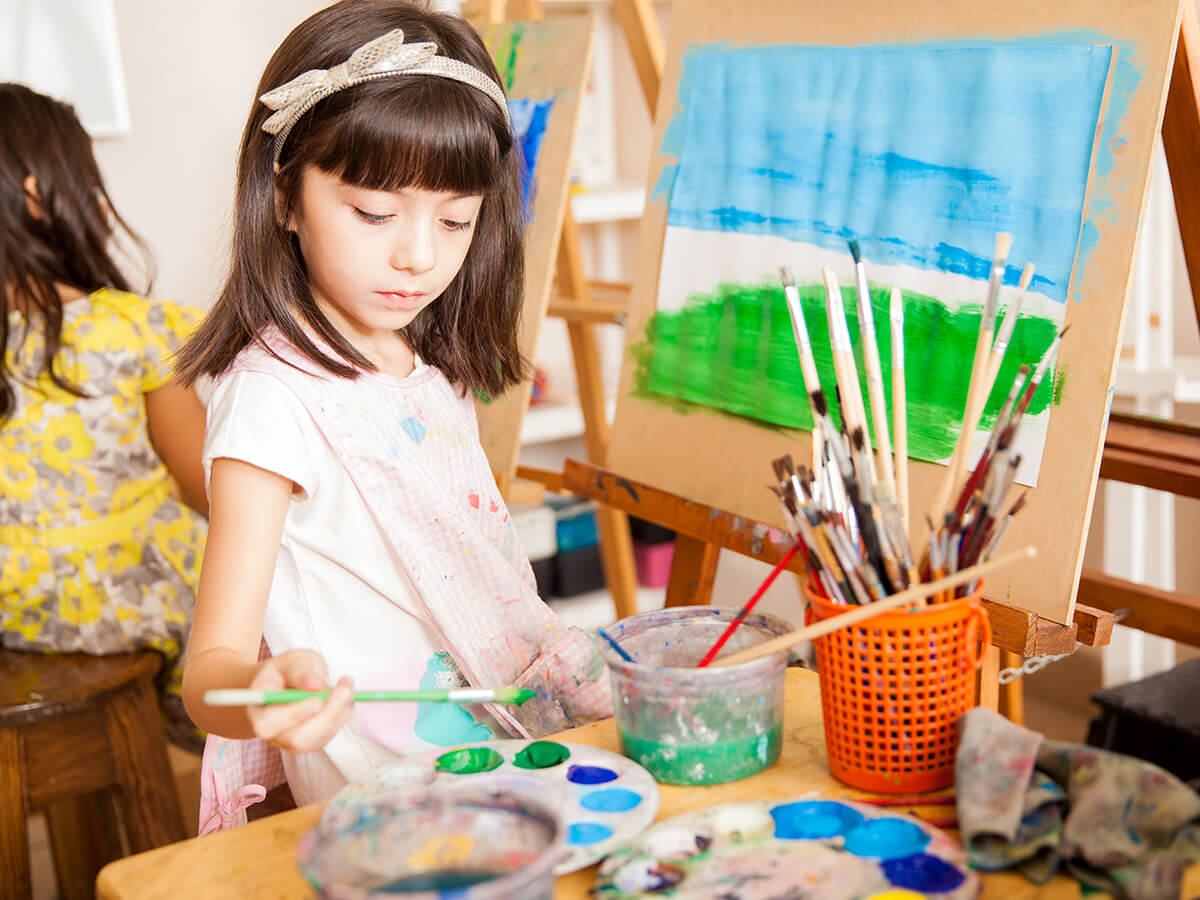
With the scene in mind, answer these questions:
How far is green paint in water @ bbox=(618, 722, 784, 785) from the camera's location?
83cm

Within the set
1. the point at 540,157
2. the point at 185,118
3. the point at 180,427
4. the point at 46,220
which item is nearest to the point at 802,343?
the point at 540,157

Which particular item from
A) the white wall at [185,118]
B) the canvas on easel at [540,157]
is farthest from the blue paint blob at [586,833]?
the white wall at [185,118]

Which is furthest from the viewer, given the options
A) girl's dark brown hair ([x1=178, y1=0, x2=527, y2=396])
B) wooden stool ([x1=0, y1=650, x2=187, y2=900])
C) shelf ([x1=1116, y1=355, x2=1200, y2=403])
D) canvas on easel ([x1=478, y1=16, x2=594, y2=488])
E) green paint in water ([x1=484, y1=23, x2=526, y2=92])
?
shelf ([x1=1116, y1=355, x2=1200, y2=403])

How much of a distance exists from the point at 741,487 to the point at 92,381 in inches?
41.4

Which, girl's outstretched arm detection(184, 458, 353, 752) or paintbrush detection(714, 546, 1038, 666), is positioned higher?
paintbrush detection(714, 546, 1038, 666)

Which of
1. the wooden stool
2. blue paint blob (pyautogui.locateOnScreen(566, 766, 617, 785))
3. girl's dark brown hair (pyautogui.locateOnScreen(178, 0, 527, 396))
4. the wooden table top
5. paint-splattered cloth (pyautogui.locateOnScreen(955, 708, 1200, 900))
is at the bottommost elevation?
the wooden stool

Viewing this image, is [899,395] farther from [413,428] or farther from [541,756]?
[413,428]

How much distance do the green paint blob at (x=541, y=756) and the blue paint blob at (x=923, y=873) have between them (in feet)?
0.80

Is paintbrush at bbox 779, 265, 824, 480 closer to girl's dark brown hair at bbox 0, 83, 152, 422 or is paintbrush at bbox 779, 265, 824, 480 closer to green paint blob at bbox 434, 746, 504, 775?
green paint blob at bbox 434, 746, 504, 775

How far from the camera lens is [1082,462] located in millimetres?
1051

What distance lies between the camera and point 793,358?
1347mm

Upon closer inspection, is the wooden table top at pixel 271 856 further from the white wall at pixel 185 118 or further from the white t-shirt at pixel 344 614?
the white wall at pixel 185 118

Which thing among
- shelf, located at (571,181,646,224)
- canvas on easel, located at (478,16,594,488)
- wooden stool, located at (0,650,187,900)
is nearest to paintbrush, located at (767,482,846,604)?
canvas on easel, located at (478,16,594,488)

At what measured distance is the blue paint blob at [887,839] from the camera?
72 centimetres
